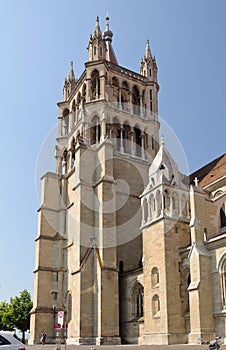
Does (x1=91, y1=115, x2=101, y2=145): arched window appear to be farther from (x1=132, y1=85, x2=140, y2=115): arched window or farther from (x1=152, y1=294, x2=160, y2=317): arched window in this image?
(x1=152, y1=294, x2=160, y2=317): arched window

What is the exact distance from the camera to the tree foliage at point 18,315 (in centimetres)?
4781

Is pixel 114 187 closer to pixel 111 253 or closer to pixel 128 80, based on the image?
pixel 111 253

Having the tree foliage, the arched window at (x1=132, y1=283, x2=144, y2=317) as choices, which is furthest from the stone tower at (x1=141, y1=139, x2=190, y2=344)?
the tree foliage

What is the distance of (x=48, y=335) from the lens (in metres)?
33.5

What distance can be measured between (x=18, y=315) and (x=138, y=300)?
23.1 meters

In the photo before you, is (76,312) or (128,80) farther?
(128,80)

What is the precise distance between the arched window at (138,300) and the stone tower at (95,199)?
3.92ft

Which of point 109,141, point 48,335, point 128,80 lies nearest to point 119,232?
point 109,141

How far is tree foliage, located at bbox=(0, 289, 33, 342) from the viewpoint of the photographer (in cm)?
4781

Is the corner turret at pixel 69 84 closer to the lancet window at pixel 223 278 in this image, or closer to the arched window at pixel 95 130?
the arched window at pixel 95 130

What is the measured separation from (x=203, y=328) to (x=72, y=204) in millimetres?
16568

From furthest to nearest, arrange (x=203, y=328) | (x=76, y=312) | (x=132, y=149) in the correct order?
1. (x=132, y=149)
2. (x=76, y=312)
3. (x=203, y=328)

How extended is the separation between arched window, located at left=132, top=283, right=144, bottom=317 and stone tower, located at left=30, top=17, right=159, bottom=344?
47.0 inches

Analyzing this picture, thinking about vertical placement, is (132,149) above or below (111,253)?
above
